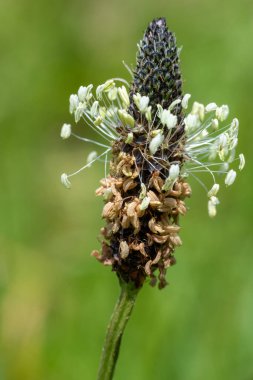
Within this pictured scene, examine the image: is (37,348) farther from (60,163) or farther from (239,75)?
(239,75)

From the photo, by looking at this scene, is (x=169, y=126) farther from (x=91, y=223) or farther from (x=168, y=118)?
(x=91, y=223)

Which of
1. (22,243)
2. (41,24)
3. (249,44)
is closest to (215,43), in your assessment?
(249,44)

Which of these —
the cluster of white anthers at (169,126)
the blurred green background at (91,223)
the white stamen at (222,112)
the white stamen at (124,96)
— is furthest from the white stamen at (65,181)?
the blurred green background at (91,223)

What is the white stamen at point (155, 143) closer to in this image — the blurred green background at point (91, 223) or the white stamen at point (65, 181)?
the white stamen at point (65, 181)

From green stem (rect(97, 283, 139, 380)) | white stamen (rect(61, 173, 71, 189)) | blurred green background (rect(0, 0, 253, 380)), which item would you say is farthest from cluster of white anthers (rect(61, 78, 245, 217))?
blurred green background (rect(0, 0, 253, 380))

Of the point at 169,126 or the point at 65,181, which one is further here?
the point at 65,181

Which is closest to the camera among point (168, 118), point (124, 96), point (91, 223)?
point (168, 118)

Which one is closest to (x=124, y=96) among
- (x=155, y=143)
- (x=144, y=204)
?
(x=155, y=143)
